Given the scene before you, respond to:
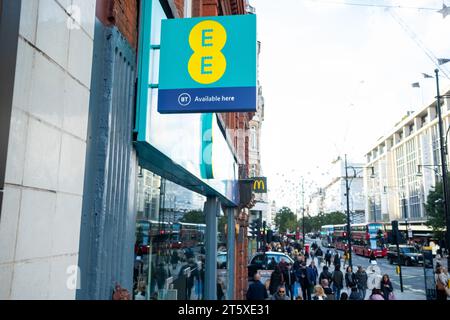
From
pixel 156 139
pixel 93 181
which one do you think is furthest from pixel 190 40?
pixel 93 181

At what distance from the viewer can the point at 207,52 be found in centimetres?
465

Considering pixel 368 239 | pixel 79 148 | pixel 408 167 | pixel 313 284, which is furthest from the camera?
pixel 408 167

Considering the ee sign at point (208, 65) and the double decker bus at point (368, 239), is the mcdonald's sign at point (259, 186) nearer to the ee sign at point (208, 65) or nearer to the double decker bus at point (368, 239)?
the ee sign at point (208, 65)

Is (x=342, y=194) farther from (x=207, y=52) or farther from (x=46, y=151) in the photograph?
(x=46, y=151)

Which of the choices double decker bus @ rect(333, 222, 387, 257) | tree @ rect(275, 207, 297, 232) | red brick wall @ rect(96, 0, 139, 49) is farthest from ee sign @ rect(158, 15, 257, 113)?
tree @ rect(275, 207, 297, 232)

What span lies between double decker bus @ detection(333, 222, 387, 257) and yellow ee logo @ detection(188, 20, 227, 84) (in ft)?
121

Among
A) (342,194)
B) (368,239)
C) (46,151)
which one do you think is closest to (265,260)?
(46,151)

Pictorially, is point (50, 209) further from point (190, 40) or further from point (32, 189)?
point (190, 40)

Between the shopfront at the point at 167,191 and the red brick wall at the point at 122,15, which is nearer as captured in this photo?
the red brick wall at the point at 122,15

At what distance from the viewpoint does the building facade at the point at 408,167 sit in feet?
205

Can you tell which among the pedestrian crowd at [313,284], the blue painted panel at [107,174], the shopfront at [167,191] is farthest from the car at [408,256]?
the blue painted panel at [107,174]

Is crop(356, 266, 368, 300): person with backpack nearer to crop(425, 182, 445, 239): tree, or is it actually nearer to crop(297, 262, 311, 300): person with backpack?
crop(297, 262, 311, 300): person with backpack

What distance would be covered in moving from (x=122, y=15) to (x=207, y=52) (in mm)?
1033

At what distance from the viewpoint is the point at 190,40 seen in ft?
15.2
